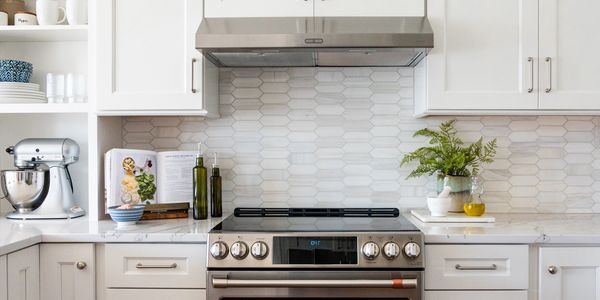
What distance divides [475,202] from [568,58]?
74 cm

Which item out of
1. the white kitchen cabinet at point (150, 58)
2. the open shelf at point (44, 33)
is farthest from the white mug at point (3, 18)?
the white kitchen cabinet at point (150, 58)

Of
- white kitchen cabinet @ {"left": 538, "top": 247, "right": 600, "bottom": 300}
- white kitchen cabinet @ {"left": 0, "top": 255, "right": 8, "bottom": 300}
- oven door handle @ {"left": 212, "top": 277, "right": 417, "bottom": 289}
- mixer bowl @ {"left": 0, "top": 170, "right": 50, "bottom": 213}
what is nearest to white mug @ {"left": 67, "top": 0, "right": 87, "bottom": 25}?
mixer bowl @ {"left": 0, "top": 170, "right": 50, "bottom": 213}

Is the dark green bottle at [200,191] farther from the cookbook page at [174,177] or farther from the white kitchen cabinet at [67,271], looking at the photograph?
the white kitchen cabinet at [67,271]

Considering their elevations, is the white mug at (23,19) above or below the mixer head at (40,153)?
above

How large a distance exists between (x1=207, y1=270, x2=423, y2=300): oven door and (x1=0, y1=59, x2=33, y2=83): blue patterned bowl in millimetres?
1346

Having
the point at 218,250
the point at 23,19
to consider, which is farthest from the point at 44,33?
the point at 218,250

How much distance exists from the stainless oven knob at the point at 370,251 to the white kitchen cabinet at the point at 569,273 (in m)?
0.64

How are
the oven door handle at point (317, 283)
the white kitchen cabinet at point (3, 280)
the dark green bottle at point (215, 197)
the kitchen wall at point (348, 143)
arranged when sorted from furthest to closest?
the kitchen wall at point (348, 143) → the dark green bottle at point (215, 197) → the oven door handle at point (317, 283) → the white kitchen cabinet at point (3, 280)

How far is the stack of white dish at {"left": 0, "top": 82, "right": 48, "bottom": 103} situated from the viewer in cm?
228

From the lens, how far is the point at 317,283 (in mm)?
1816

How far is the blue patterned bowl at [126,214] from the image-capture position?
203cm

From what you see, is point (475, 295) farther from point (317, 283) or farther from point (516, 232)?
point (317, 283)

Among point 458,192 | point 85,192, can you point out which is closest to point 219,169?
point 85,192

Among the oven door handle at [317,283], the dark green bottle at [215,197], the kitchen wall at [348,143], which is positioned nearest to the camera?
the oven door handle at [317,283]
